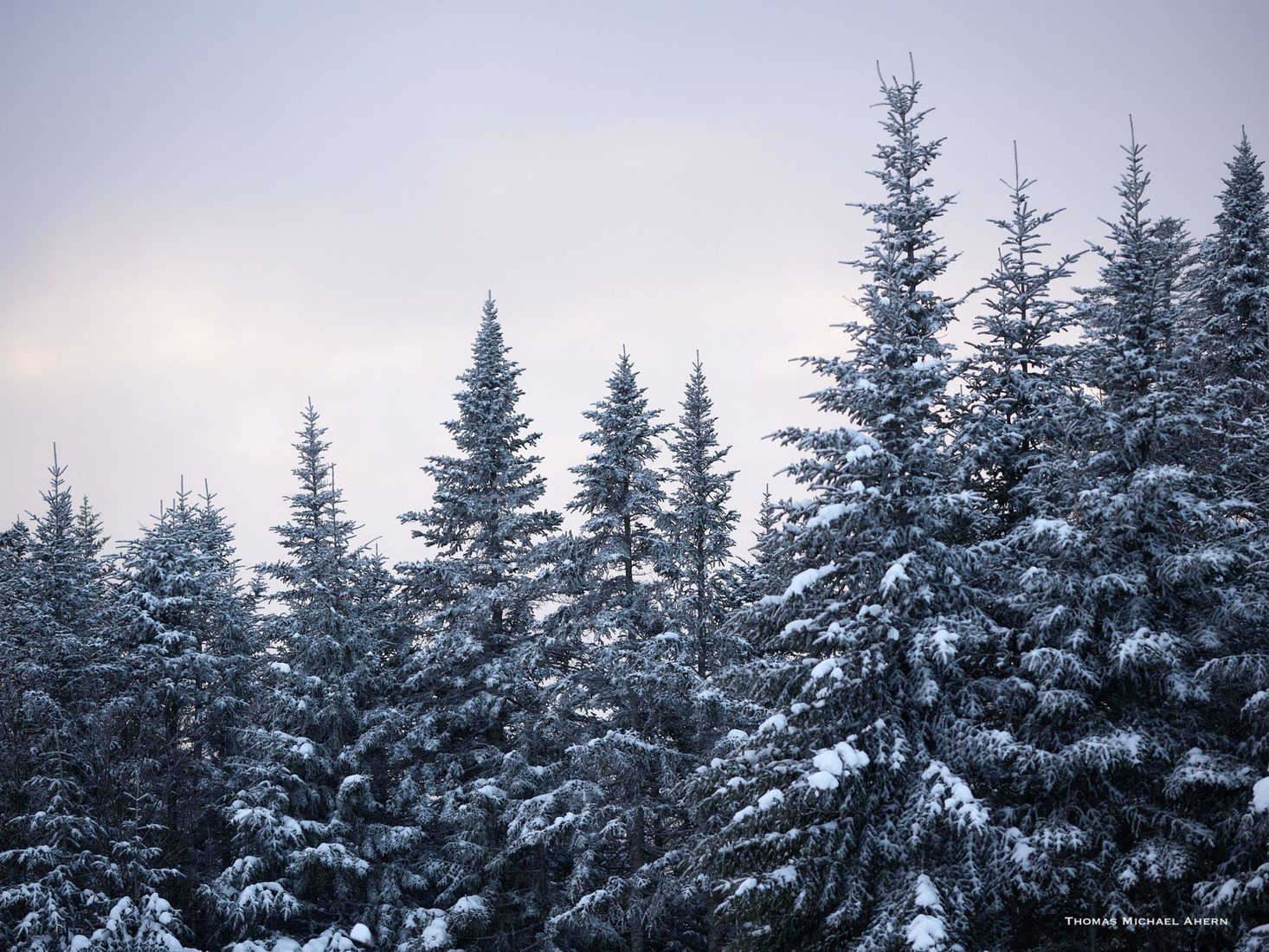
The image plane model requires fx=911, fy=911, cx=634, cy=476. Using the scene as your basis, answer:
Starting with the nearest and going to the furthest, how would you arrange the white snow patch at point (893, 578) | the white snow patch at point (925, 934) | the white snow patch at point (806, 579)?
1. the white snow patch at point (925, 934)
2. the white snow patch at point (893, 578)
3. the white snow patch at point (806, 579)

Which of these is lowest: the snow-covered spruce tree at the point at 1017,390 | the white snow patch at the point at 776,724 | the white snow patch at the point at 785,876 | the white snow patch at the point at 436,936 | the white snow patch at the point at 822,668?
the white snow patch at the point at 436,936

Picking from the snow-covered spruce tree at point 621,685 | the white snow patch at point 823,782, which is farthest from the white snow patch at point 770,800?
the snow-covered spruce tree at point 621,685

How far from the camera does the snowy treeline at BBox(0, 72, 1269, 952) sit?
14672mm

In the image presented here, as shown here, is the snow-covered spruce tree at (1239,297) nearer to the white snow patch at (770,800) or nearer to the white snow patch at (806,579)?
the white snow patch at (806,579)

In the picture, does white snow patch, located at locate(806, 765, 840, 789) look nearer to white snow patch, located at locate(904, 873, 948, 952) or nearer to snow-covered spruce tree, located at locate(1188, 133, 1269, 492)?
white snow patch, located at locate(904, 873, 948, 952)

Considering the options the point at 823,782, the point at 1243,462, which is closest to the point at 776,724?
the point at 823,782

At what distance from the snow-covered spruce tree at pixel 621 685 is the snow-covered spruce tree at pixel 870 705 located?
627cm

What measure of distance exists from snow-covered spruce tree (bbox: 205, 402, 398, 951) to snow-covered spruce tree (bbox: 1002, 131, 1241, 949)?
57.9ft

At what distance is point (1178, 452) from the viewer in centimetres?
1650

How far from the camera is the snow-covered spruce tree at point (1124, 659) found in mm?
14125

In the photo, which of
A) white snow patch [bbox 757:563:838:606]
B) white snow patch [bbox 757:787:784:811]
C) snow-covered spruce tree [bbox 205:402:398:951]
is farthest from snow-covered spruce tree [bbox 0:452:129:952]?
white snow patch [bbox 757:563:838:606]

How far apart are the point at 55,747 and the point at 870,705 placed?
22645 mm

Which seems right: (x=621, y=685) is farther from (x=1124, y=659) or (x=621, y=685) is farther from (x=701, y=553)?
(x=1124, y=659)

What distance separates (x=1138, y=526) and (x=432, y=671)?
62.9ft
